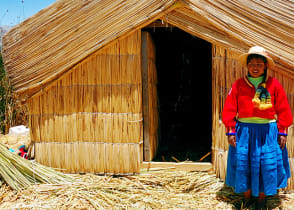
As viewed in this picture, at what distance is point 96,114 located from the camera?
3596 mm

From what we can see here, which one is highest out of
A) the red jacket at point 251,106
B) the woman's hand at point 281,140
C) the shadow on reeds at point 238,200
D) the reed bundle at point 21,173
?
the red jacket at point 251,106

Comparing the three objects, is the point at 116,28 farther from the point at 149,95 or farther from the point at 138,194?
the point at 138,194

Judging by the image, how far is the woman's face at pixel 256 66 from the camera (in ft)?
9.02

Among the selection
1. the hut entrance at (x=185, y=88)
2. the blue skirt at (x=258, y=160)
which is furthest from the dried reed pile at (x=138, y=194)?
the hut entrance at (x=185, y=88)

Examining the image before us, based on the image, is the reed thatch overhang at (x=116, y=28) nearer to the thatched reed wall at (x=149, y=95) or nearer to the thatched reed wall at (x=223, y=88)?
the thatched reed wall at (x=223, y=88)

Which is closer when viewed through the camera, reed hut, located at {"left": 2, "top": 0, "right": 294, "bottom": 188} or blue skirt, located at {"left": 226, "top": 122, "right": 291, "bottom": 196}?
blue skirt, located at {"left": 226, "top": 122, "right": 291, "bottom": 196}

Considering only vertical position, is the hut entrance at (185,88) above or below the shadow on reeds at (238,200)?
above

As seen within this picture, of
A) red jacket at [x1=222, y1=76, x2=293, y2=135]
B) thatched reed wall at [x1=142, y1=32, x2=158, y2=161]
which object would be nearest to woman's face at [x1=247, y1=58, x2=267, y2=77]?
red jacket at [x1=222, y1=76, x2=293, y2=135]

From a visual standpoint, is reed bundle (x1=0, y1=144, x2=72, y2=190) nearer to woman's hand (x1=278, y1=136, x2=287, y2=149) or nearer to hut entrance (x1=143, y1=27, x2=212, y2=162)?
hut entrance (x1=143, y1=27, x2=212, y2=162)

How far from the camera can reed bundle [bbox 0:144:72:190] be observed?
3.29 meters

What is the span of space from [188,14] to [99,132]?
1.63m

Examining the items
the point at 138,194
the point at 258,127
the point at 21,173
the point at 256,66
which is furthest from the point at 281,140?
the point at 21,173

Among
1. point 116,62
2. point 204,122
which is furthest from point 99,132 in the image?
point 204,122

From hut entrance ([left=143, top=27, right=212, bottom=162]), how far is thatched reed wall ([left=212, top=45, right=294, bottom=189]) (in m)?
1.53
